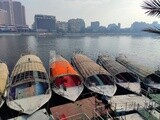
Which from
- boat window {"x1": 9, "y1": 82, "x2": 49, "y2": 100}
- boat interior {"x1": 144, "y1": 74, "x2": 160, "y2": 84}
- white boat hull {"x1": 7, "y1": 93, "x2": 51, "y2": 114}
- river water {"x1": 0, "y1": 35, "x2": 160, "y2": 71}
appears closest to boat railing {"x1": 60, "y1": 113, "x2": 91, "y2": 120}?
white boat hull {"x1": 7, "y1": 93, "x2": 51, "y2": 114}

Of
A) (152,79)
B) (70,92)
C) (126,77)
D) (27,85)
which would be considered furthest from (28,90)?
(152,79)

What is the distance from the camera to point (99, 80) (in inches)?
1200

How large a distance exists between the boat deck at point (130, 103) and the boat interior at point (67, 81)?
5.77m

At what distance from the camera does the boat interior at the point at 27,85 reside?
25105 mm

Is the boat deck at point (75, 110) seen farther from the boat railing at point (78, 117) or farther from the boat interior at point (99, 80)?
the boat interior at point (99, 80)

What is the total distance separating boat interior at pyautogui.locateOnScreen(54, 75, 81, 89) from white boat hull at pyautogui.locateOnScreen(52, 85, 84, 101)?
81 cm

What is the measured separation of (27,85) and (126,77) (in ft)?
50.7

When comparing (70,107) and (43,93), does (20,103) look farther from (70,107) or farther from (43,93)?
(70,107)

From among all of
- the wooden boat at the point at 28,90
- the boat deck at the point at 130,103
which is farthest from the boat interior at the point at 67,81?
the boat deck at the point at 130,103

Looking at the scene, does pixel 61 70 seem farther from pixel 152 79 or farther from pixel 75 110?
pixel 152 79

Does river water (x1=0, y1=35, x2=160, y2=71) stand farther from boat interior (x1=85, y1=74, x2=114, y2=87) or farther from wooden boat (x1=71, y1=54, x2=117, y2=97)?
wooden boat (x1=71, y1=54, x2=117, y2=97)

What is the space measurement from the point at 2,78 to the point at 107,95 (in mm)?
15125

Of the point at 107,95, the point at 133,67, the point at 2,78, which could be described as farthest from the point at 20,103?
the point at 133,67

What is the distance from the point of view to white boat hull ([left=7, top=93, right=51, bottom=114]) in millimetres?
21397
